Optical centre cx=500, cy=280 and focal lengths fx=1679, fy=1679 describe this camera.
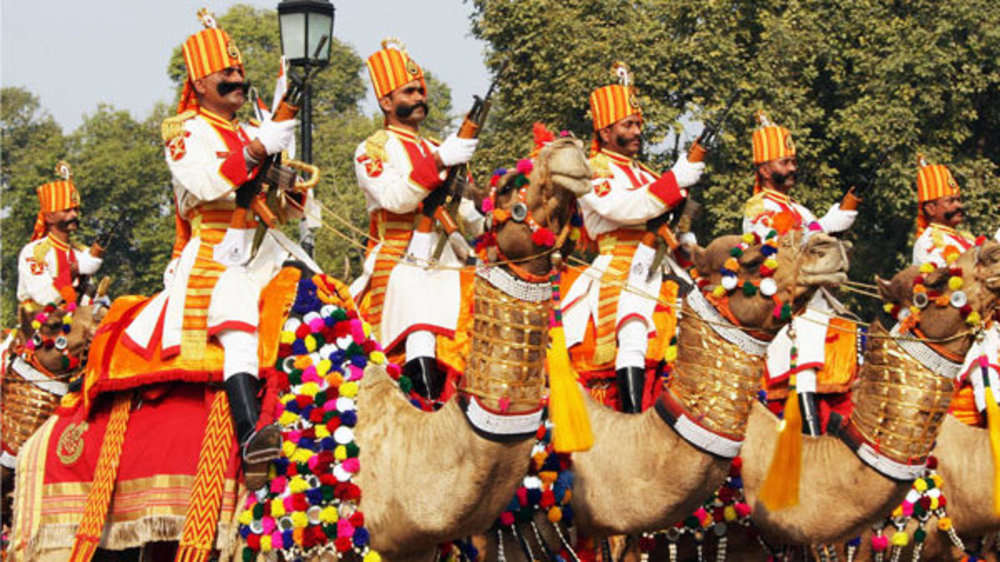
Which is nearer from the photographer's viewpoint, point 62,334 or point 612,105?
point 612,105

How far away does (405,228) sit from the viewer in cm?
1134

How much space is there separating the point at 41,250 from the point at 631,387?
278 inches

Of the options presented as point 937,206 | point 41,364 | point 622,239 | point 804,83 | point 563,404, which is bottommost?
point 804,83

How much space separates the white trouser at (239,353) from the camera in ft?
30.0

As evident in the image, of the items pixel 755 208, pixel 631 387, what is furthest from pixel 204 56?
pixel 755 208

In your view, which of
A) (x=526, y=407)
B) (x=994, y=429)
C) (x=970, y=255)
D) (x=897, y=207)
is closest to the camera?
→ (x=526, y=407)

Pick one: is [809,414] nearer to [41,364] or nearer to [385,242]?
[385,242]

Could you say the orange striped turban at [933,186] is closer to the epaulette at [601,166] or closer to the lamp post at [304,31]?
the epaulette at [601,166]

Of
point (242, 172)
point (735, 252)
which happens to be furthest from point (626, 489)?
point (242, 172)

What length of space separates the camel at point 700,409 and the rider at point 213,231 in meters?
1.81

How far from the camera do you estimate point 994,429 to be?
1087cm

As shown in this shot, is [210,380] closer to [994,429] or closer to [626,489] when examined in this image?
[626,489]

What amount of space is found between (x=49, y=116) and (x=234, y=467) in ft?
189

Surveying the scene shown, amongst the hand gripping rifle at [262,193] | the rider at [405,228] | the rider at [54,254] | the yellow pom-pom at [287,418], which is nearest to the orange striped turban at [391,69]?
the rider at [405,228]
